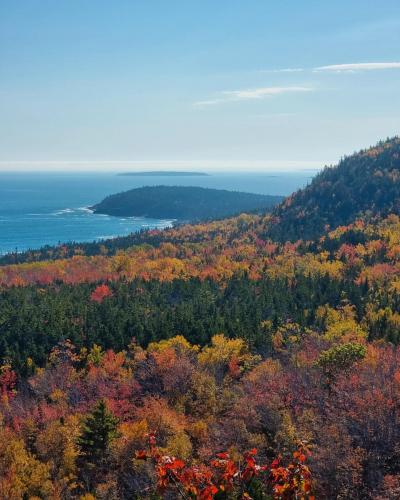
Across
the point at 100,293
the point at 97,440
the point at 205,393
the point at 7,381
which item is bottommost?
the point at 7,381

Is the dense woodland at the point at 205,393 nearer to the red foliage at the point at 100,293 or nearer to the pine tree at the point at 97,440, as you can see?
the pine tree at the point at 97,440

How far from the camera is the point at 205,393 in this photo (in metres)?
67.2

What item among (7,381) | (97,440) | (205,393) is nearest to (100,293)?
(7,381)

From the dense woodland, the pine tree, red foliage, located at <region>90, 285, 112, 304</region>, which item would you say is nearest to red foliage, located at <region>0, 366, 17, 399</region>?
the dense woodland

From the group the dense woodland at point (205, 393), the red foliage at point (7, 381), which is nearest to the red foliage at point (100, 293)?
the dense woodland at point (205, 393)

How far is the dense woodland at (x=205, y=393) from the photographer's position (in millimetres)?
41938

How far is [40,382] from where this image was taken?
7938 cm

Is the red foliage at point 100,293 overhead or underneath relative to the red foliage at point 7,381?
overhead

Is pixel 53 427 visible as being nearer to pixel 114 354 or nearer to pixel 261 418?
pixel 261 418

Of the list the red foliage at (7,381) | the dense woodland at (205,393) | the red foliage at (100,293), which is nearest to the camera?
the dense woodland at (205,393)

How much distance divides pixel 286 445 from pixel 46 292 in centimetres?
11647

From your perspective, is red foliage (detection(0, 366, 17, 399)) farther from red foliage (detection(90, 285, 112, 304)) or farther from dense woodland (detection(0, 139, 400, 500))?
red foliage (detection(90, 285, 112, 304))

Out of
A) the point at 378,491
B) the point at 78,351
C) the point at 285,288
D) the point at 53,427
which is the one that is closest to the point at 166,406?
the point at 53,427

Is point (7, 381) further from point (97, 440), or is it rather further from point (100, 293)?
point (100, 293)
